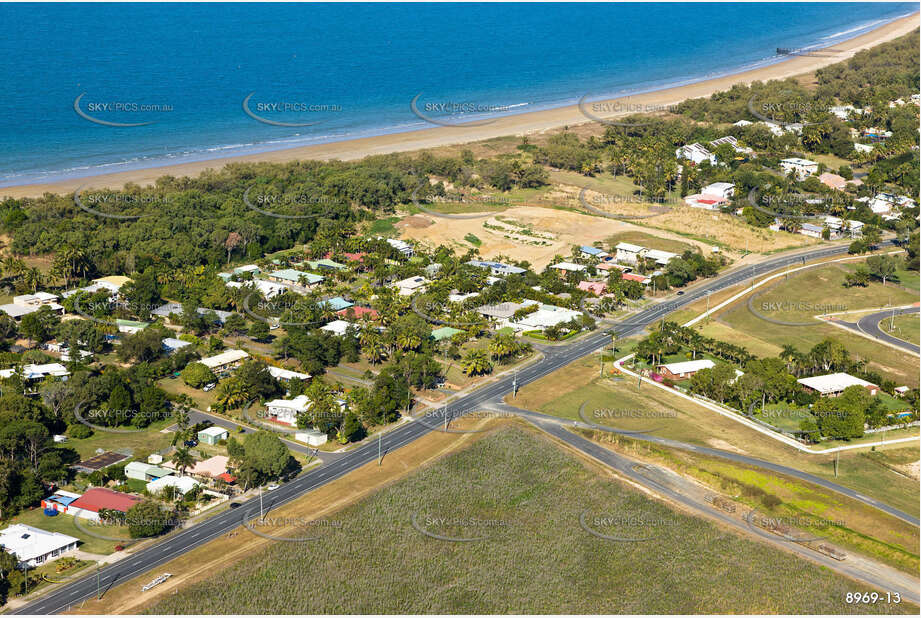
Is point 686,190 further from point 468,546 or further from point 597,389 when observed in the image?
point 468,546

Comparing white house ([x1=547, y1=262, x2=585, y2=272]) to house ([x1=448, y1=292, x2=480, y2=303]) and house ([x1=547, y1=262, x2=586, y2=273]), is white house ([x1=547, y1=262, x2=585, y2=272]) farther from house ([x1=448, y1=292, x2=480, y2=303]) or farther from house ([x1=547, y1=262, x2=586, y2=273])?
house ([x1=448, y1=292, x2=480, y2=303])

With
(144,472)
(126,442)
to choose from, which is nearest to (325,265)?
(126,442)

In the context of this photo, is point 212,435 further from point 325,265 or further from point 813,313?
point 813,313

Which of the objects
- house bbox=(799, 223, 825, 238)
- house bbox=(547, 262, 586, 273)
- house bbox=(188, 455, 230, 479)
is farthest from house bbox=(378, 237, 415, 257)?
house bbox=(799, 223, 825, 238)

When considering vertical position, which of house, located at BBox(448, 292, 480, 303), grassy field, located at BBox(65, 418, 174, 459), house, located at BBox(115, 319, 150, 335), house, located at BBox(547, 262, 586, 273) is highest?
house, located at BBox(115, 319, 150, 335)

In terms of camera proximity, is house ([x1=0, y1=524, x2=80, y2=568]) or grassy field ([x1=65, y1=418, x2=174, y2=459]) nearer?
house ([x1=0, y1=524, x2=80, y2=568])
